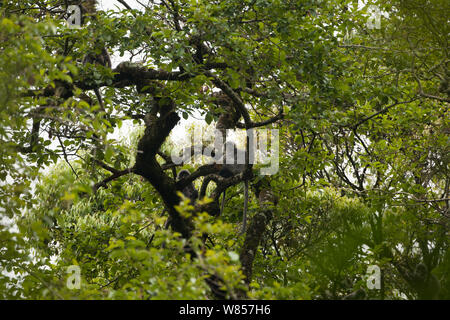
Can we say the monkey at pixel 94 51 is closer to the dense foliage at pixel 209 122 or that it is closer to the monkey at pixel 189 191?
the dense foliage at pixel 209 122

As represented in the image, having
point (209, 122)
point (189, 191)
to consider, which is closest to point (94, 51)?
point (209, 122)

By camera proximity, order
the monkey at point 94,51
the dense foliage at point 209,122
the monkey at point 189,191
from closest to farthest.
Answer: the dense foliage at point 209,122
the monkey at point 94,51
the monkey at point 189,191

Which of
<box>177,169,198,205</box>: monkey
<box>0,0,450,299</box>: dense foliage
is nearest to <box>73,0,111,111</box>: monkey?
<box>0,0,450,299</box>: dense foliage

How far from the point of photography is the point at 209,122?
4746mm

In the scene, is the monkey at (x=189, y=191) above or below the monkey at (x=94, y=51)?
below

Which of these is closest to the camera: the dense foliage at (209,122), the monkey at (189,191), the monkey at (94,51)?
the dense foliage at (209,122)

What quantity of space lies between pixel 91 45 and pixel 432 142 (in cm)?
493

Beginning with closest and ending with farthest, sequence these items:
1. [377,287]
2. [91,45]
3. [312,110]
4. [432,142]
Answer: [377,287]
[312,110]
[91,45]
[432,142]

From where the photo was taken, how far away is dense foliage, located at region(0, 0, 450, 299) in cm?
316

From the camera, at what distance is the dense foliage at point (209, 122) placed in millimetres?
3162

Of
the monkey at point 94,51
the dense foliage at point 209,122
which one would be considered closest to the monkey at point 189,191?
the dense foliage at point 209,122
